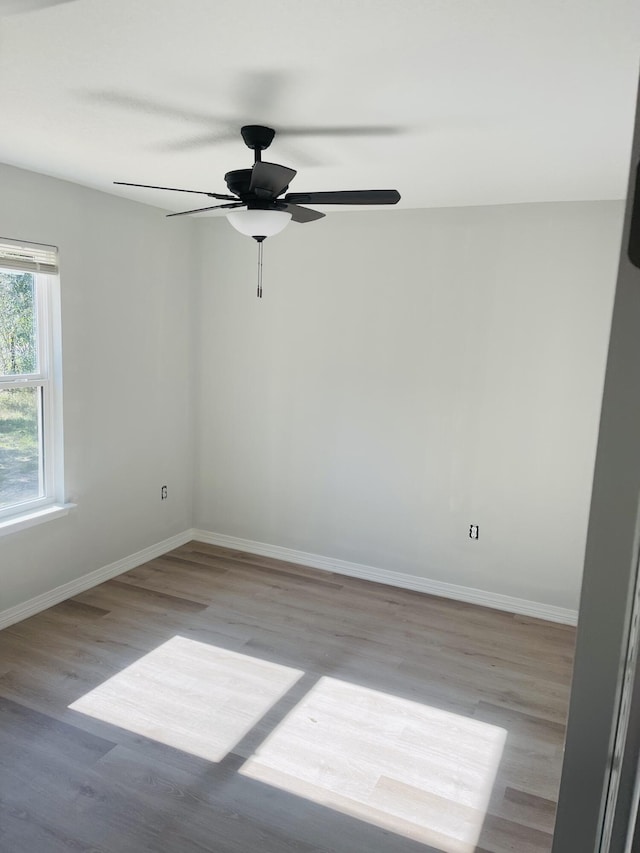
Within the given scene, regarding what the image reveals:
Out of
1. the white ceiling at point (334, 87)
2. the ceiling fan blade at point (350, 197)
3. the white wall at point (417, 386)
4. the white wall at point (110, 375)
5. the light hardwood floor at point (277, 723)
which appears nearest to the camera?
the white ceiling at point (334, 87)

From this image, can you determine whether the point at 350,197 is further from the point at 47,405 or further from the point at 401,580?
the point at 401,580

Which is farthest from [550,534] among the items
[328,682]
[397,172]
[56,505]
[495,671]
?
[56,505]

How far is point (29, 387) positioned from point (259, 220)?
1.93m

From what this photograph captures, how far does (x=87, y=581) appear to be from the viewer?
158 inches

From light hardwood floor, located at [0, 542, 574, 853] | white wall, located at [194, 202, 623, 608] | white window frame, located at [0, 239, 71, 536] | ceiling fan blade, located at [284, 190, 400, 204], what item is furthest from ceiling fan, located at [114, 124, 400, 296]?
light hardwood floor, located at [0, 542, 574, 853]

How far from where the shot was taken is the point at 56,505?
3801 mm

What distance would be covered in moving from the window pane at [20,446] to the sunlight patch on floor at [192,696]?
1266 millimetres

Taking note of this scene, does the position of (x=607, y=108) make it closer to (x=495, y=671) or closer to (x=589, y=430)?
(x=589, y=430)

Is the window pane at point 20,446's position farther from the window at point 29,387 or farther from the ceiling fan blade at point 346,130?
the ceiling fan blade at point 346,130

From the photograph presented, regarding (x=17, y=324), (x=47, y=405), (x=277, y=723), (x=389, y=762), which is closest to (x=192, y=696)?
(x=277, y=723)

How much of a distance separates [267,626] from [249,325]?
216 centimetres

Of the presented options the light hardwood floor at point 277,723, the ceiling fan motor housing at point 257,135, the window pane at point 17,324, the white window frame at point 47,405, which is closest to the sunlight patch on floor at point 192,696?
the light hardwood floor at point 277,723

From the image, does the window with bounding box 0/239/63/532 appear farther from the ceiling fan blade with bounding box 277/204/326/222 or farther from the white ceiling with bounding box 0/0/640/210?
the ceiling fan blade with bounding box 277/204/326/222

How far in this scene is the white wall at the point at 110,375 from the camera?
3570 mm
